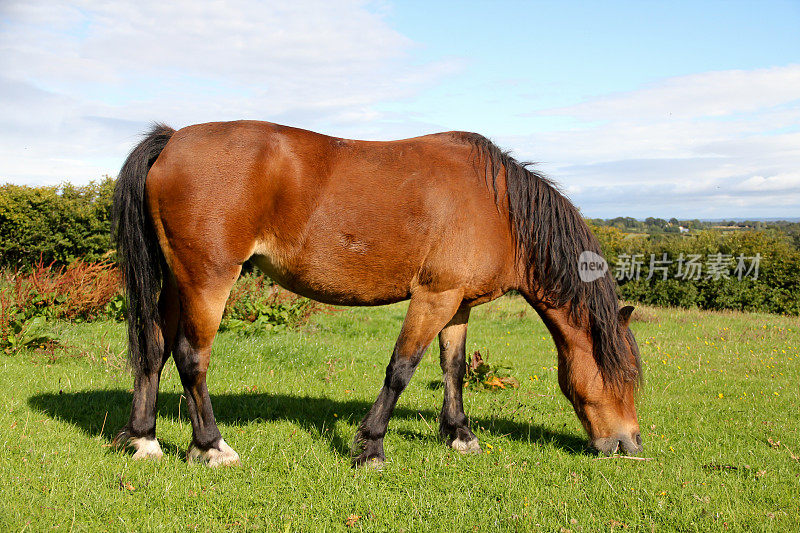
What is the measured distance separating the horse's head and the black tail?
337 centimetres

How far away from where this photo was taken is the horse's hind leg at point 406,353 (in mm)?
3965

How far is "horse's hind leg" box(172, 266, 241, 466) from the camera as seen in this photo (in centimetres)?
379

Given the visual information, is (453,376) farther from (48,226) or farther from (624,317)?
(48,226)

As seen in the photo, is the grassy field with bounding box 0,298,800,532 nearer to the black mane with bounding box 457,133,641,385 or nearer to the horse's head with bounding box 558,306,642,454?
A: the horse's head with bounding box 558,306,642,454

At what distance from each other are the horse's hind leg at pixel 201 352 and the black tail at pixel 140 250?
1.29 feet

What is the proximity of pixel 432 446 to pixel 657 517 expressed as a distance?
1.75 metres

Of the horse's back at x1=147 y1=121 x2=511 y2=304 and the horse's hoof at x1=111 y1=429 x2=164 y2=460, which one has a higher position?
the horse's back at x1=147 y1=121 x2=511 y2=304

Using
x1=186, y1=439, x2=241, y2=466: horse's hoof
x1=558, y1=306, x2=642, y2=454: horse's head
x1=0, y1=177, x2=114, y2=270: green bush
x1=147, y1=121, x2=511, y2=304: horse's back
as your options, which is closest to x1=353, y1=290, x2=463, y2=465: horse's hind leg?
x1=147, y1=121, x2=511, y2=304: horse's back

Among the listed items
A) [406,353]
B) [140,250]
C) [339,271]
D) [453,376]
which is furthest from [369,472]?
[140,250]

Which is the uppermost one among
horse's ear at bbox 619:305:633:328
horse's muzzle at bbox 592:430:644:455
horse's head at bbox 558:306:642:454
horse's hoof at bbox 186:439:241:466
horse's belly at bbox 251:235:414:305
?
horse's belly at bbox 251:235:414:305

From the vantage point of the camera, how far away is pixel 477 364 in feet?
20.9

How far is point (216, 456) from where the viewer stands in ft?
12.9

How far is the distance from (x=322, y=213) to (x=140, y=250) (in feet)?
4.65

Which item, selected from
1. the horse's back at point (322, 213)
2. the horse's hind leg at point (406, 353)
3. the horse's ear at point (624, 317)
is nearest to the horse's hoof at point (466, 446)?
the horse's hind leg at point (406, 353)
